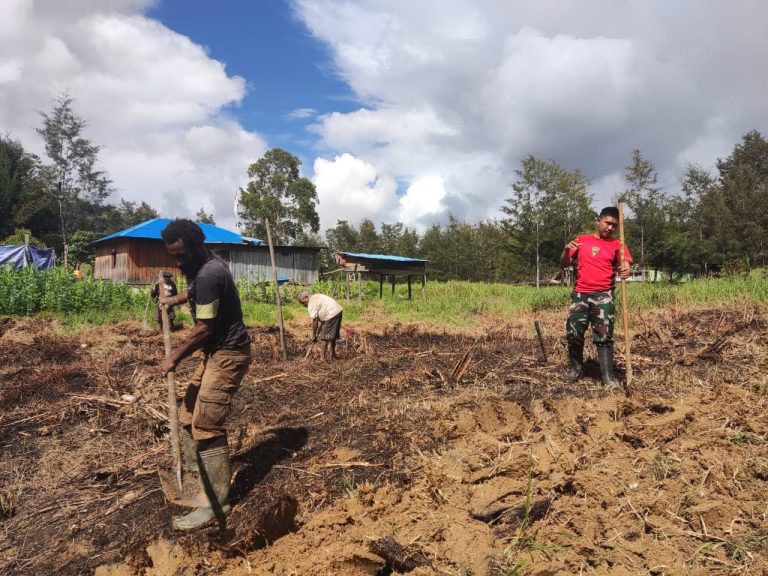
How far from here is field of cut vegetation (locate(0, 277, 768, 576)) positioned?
Answer: 2316 millimetres

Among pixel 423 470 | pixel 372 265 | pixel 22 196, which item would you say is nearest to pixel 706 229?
pixel 372 265

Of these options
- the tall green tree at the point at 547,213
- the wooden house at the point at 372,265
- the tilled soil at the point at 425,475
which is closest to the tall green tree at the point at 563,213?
the tall green tree at the point at 547,213

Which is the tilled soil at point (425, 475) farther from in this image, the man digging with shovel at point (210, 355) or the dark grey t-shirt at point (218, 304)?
the dark grey t-shirt at point (218, 304)

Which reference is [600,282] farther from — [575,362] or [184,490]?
[184,490]

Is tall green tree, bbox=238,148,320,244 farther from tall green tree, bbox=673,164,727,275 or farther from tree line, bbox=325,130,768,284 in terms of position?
tall green tree, bbox=673,164,727,275

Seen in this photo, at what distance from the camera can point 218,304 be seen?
3064 mm

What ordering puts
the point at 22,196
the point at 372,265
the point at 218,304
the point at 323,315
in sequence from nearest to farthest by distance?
the point at 218,304 → the point at 323,315 → the point at 372,265 → the point at 22,196

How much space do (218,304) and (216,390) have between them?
0.56 metres

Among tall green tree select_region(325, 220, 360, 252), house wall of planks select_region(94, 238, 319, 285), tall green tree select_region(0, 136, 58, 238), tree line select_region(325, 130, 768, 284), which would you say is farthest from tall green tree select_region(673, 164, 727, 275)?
tall green tree select_region(0, 136, 58, 238)

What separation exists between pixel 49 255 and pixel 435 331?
19740mm

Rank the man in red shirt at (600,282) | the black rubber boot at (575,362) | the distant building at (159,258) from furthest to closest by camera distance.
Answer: the distant building at (159,258), the black rubber boot at (575,362), the man in red shirt at (600,282)

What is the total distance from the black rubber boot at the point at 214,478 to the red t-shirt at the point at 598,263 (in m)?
4.03

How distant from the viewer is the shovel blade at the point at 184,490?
10.5 feet

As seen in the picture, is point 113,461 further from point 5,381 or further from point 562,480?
point 5,381
